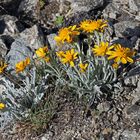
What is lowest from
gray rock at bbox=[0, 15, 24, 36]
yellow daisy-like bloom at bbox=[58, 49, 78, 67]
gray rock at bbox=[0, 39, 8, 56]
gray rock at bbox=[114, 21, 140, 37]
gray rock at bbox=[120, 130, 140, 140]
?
gray rock at bbox=[120, 130, 140, 140]

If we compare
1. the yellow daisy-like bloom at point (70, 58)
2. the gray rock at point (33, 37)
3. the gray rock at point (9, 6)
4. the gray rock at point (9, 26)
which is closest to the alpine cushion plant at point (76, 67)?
the yellow daisy-like bloom at point (70, 58)

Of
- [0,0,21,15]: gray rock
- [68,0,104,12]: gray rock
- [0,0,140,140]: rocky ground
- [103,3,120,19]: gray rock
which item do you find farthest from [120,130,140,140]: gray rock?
[0,0,21,15]: gray rock

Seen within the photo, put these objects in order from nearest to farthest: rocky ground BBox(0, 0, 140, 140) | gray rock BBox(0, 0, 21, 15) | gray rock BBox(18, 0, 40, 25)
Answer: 1. rocky ground BBox(0, 0, 140, 140)
2. gray rock BBox(18, 0, 40, 25)
3. gray rock BBox(0, 0, 21, 15)

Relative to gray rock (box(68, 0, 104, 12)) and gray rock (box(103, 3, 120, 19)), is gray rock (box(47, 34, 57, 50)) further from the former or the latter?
gray rock (box(103, 3, 120, 19))

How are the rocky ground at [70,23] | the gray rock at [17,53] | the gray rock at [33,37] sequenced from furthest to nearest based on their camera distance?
the gray rock at [33,37], the gray rock at [17,53], the rocky ground at [70,23]

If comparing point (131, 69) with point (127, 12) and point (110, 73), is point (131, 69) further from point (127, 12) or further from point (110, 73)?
point (127, 12)

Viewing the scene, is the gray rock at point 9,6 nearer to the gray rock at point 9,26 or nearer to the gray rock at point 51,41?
the gray rock at point 9,26

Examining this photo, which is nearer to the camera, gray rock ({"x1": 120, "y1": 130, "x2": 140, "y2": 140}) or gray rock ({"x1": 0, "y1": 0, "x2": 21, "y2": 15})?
gray rock ({"x1": 120, "y1": 130, "x2": 140, "y2": 140})

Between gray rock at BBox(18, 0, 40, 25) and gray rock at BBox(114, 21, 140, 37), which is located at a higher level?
gray rock at BBox(18, 0, 40, 25)
